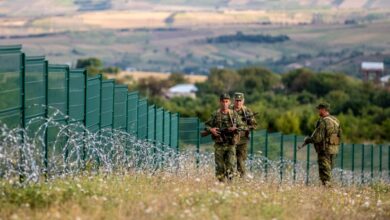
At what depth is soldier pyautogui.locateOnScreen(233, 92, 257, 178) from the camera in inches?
784

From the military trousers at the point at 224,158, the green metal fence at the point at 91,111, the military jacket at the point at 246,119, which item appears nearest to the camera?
the green metal fence at the point at 91,111

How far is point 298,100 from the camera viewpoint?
111312 mm

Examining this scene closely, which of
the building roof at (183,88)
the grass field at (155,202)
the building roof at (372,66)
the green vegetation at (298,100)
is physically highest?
the grass field at (155,202)

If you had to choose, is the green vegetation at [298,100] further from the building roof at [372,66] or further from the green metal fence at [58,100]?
the green metal fence at [58,100]

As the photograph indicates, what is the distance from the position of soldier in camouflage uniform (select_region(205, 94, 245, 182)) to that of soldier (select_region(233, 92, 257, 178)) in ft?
1.22

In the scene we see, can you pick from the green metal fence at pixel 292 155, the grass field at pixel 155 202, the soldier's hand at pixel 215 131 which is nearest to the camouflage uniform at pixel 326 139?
the green metal fence at pixel 292 155

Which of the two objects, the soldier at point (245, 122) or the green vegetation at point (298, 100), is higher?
the soldier at point (245, 122)

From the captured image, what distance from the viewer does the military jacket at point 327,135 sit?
21594 mm

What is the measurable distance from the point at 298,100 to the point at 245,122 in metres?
91.8

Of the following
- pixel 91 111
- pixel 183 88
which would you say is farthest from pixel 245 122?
pixel 183 88

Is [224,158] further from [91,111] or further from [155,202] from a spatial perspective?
[155,202]

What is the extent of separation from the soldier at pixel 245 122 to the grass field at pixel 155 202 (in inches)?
129

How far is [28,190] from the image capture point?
13594mm

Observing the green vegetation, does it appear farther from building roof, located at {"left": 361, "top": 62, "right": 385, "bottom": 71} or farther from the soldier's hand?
the soldier's hand
